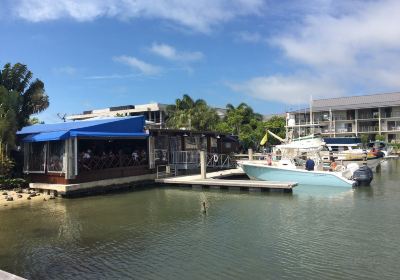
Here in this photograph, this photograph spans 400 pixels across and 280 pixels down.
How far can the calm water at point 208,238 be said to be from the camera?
382 inches

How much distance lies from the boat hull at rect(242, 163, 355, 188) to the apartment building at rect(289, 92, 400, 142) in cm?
4825

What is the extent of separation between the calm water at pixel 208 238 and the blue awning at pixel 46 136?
334cm

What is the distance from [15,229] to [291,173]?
15.9m

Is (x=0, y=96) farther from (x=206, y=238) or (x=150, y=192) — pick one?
(x=206, y=238)

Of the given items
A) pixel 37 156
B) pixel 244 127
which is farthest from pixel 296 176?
pixel 244 127

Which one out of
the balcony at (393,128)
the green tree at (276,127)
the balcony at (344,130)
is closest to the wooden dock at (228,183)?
the green tree at (276,127)

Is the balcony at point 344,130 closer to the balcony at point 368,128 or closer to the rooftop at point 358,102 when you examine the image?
the balcony at point 368,128

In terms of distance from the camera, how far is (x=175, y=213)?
55.8 ft

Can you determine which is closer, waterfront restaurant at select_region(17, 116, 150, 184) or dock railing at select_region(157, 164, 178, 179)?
waterfront restaurant at select_region(17, 116, 150, 184)

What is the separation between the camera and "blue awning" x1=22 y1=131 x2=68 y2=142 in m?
21.1

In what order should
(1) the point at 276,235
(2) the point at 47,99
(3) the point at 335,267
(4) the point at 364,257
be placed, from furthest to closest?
1. (2) the point at 47,99
2. (1) the point at 276,235
3. (4) the point at 364,257
4. (3) the point at 335,267

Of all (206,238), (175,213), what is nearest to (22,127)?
(175,213)

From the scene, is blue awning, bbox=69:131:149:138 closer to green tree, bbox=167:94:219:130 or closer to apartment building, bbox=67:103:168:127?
green tree, bbox=167:94:219:130

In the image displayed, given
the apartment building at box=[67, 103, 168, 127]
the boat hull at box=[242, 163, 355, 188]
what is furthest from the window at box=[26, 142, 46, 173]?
the apartment building at box=[67, 103, 168, 127]
